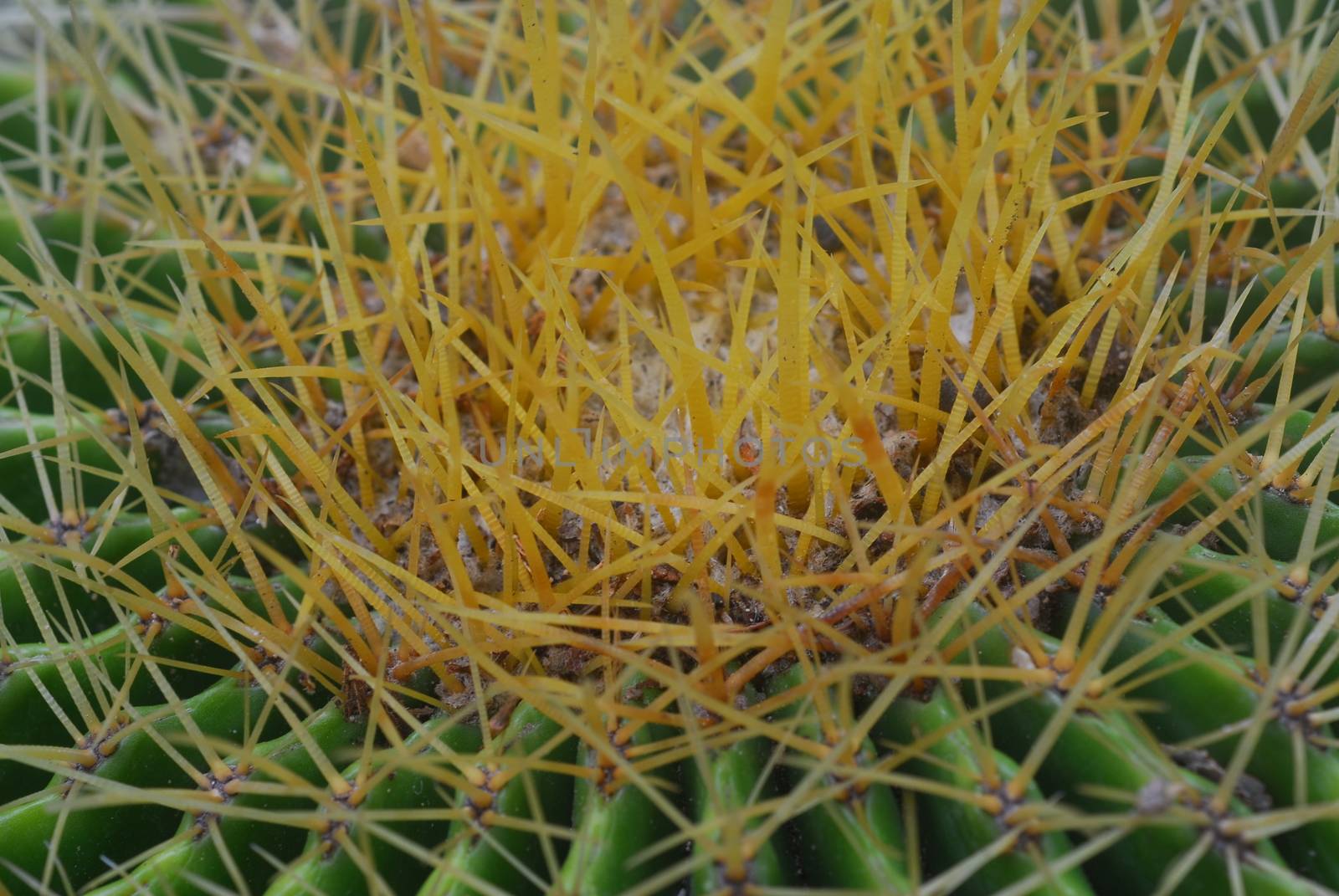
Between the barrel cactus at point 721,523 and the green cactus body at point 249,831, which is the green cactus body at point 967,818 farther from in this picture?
the green cactus body at point 249,831

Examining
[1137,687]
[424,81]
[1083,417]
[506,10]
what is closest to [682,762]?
[1137,687]

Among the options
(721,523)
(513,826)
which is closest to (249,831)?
(513,826)

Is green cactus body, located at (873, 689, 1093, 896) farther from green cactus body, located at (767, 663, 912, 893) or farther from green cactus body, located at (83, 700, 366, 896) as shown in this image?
green cactus body, located at (83, 700, 366, 896)

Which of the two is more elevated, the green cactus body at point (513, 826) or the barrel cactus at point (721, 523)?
the barrel cactus at point (721, 523)

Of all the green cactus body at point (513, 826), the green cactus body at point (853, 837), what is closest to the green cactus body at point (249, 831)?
the green cactus body at point (513, 826)

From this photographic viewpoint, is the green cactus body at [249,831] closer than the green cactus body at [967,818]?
No

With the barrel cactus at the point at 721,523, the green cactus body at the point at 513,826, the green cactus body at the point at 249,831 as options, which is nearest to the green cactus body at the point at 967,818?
the barrel cactus at the point at 721,523

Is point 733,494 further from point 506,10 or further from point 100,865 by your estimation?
point 506,10

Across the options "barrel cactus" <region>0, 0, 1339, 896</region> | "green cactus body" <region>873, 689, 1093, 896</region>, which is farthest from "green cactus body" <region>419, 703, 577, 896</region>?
"green cactus body" <region>873, 689, 1093, 896</region>

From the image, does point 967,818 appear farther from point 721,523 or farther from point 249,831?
point 249,831
